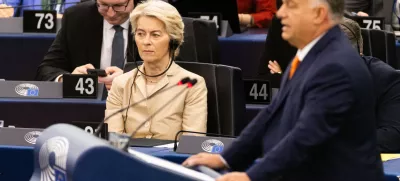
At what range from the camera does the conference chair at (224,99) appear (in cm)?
450

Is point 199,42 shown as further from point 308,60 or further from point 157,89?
point 308,60

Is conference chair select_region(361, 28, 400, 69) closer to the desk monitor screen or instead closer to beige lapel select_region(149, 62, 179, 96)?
the desk monitor screen

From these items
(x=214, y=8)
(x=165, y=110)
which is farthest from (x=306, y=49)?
(x=214, y=8)

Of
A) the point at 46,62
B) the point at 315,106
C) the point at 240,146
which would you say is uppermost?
the point at 315,106

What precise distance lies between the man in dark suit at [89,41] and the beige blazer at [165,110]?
2.81ft

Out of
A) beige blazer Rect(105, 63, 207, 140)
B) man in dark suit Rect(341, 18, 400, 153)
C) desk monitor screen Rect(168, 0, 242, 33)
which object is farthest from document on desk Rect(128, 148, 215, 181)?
desk monitor screen Rect(168, 0, 242, 33)

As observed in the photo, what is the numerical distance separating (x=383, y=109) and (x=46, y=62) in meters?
2.20

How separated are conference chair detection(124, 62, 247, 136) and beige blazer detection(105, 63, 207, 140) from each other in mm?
77

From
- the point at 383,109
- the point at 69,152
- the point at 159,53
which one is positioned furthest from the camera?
the point at 159,53

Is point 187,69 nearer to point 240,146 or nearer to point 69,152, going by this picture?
point 240,146

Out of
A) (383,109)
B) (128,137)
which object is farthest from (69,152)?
(383,109)

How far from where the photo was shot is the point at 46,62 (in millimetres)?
5570

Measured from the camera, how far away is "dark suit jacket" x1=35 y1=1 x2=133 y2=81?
5.50 meters

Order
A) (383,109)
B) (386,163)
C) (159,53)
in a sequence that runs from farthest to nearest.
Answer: (159,53) < (383,109) < (386,163)
